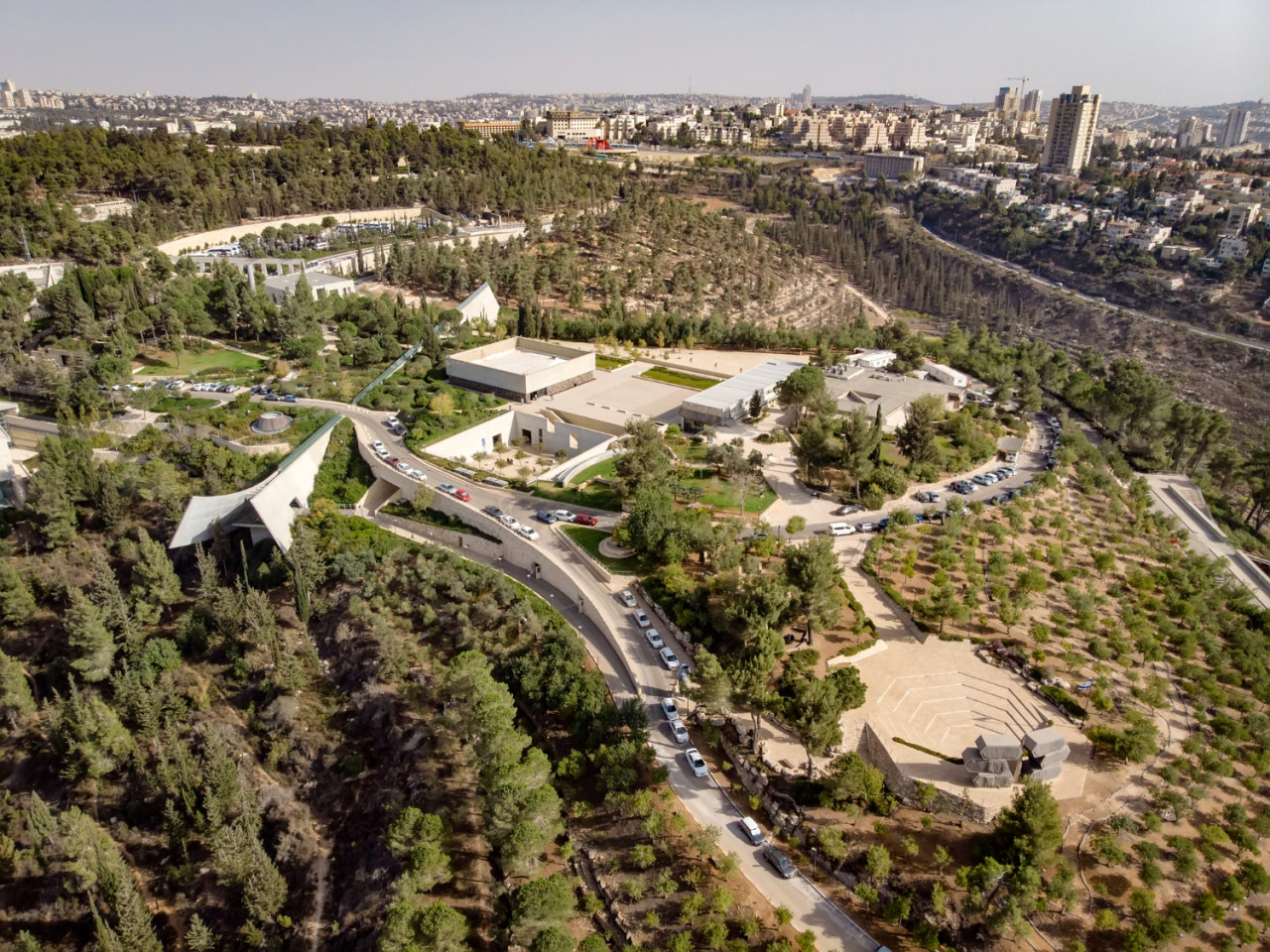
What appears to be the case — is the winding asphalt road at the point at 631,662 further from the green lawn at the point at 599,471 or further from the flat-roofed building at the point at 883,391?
the flat-roofed building at the point at 883,391

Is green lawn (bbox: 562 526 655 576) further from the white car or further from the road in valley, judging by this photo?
the road in valley

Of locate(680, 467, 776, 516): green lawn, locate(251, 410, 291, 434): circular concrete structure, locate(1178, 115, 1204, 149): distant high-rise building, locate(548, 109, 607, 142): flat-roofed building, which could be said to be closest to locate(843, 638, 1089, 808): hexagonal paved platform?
locate(680, 467, 776, 516): green lawn

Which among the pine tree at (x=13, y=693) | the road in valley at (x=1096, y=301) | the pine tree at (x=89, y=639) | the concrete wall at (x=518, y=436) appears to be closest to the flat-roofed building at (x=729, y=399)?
the concrete wall at (x=518, y=436)

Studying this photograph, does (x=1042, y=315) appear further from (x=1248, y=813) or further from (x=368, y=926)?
(x=368, y=926)

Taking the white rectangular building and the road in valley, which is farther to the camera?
the road in valley

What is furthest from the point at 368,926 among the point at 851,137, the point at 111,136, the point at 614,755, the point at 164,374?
the point at 851,137
